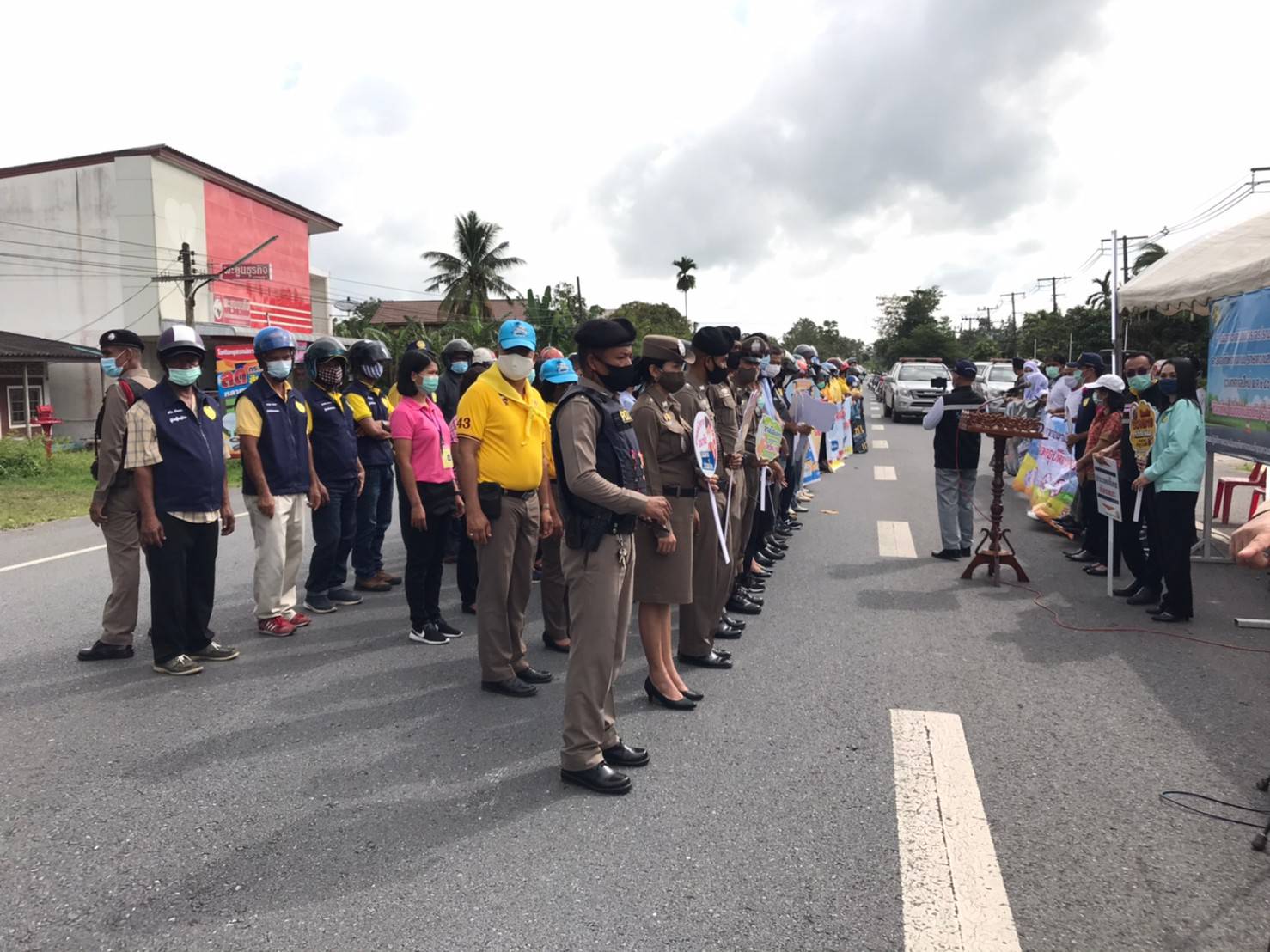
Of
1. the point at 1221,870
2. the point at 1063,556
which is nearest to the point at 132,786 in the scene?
Answer: the point at 1221,870

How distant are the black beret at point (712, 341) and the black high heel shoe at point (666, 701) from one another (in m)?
1.95

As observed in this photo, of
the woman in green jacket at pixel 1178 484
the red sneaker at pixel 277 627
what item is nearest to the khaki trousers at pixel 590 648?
the red sneaker at pixel 277 627

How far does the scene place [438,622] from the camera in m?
5.79

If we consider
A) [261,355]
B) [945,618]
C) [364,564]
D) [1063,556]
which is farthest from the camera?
[1063,556]

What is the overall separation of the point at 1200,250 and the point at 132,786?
9.89 m

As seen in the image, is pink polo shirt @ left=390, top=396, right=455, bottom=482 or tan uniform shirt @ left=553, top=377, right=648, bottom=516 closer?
tan uniform shirt @ left=553, top=377, right=648, bottom=516

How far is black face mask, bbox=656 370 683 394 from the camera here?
14.4ft

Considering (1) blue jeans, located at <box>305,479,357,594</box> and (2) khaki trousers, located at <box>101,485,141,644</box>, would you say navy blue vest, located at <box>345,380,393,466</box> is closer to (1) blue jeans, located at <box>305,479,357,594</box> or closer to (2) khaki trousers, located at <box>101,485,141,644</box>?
(1) blue jeans, located at <box>305,479,357,594</box>

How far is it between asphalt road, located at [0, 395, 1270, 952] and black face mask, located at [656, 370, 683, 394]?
1.71 m

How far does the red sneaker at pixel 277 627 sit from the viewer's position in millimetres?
5773

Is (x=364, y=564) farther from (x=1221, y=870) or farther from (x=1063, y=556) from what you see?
(x=1063, y=556)

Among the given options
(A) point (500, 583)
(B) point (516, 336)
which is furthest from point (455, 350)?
(A) point (500, 583)

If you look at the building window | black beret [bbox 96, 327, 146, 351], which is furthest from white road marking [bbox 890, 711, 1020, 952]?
the building window

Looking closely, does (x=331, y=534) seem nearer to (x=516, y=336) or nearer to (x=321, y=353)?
(x=321, y=353)
